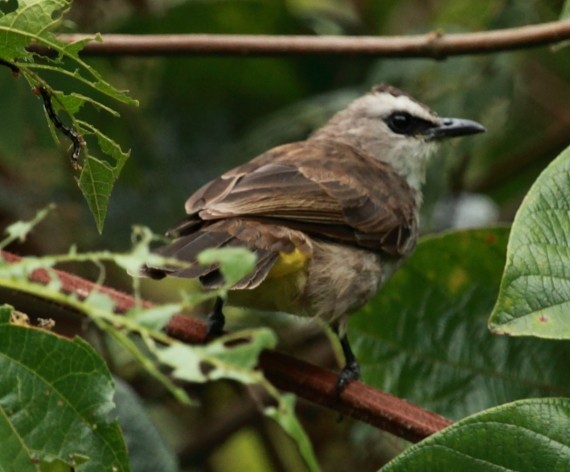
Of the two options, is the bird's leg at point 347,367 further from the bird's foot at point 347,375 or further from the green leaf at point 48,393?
the green leaf at point 48,393

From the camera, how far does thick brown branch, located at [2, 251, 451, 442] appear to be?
6.93 ft

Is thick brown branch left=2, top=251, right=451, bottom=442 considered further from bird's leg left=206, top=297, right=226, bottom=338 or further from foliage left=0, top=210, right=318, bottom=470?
foliage left=0, top=210, right=318, bottom=470

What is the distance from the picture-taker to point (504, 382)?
9.39 feet

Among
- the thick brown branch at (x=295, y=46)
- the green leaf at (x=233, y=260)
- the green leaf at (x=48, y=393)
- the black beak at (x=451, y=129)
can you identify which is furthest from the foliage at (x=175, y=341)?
the black beak at (x=451, y=129)

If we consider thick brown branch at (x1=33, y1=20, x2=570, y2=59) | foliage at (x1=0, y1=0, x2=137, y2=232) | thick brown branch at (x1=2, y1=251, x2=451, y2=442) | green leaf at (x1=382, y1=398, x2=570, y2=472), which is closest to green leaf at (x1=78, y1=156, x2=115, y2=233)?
foliage at (x1=0, y1=0, x2=137, y2=232)

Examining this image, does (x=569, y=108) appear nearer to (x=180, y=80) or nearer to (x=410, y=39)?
(x=180, y=80)

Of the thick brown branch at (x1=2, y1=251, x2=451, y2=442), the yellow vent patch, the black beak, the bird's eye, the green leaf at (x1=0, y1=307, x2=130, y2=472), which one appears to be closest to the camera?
the green leaf at (x1=0, y1=307, x2=130, y2=472)

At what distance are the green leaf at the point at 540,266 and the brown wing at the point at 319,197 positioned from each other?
1016 millimetres

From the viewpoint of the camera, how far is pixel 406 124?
4098mm

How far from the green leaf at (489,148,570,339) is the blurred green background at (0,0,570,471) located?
77.8 inches

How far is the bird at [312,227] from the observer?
279 cm

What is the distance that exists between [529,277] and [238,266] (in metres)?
0.72

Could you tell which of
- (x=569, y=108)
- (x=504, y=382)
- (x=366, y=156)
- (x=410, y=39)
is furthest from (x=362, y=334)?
(x=569, y=108)

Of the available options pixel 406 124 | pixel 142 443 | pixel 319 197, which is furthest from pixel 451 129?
pixel 142 443
